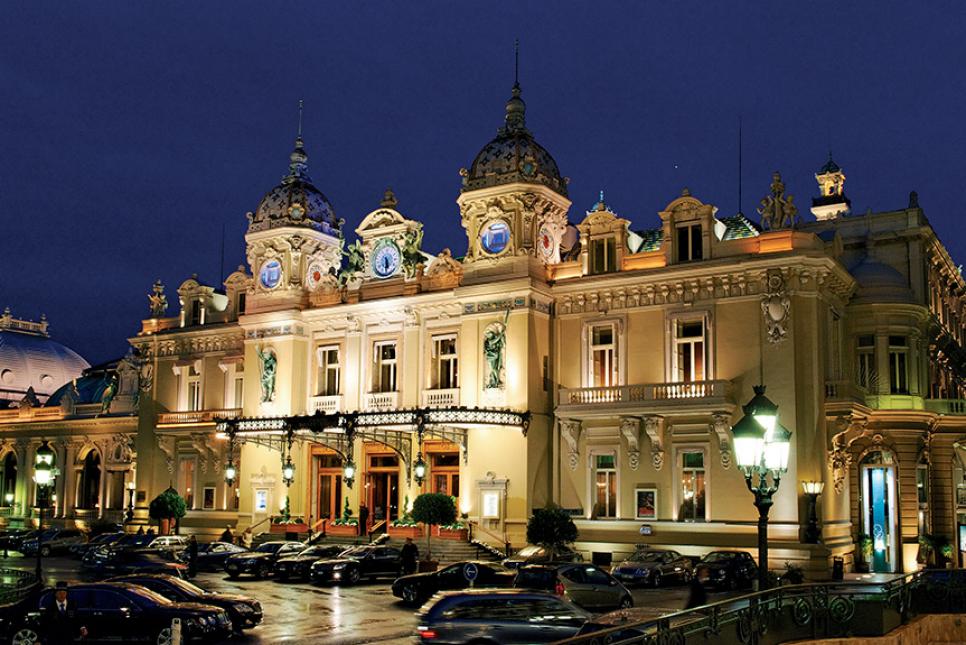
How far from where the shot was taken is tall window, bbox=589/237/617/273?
143ft

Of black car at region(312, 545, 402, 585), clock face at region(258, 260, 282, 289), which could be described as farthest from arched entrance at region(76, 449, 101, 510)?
black car at region(312, 545, 402, 585)

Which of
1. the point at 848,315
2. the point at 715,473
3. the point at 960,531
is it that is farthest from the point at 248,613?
the point at 960,531

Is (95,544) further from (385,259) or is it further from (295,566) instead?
(385,259)

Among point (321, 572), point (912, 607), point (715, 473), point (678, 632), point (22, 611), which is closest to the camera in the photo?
point (678, 632)

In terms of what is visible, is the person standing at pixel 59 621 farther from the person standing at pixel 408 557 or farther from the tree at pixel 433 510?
the tree at pixel 433 510

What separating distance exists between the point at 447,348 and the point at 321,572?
44.5ft

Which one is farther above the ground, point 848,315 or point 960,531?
point 848,315

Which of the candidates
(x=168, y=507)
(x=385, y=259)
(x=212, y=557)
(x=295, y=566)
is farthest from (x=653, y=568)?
(x=168, y=507)

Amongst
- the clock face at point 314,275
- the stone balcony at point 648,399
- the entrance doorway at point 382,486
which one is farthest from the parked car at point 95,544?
the stone balcony at point 648,399

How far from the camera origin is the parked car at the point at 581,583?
85.7ft

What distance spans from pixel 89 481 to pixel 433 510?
31818 mm

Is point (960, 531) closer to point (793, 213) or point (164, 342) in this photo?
point (793, 213)

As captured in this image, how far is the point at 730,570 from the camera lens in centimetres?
3447

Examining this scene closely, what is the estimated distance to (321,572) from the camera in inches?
1391
